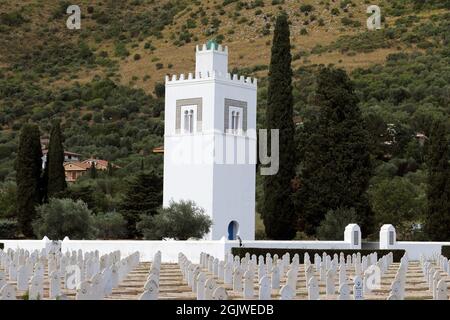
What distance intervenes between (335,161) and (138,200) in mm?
11196

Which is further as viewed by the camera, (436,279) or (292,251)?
(292,251)

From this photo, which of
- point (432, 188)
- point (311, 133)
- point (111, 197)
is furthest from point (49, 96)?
point (432, 188)

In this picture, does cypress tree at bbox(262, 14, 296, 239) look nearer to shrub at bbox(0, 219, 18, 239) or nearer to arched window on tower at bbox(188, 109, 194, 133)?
arched window on tower at bbox(188, 109, 194, 133)

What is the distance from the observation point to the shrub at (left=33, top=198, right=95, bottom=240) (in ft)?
165

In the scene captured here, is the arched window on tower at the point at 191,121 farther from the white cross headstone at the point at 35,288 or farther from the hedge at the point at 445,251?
the white cross headstone at the point at 35,288

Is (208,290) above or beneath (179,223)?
beneath

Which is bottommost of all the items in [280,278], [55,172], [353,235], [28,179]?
[280,278]

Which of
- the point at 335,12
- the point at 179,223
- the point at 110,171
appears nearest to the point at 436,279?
the point at 179,223

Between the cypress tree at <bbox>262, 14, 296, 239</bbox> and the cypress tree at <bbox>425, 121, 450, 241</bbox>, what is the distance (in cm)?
663

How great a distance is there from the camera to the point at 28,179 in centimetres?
5500

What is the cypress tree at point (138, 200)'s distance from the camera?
54656 millimetres

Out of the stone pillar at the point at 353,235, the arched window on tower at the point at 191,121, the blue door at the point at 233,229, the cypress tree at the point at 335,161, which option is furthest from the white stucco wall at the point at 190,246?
the arched window on tower at the point at 191,121

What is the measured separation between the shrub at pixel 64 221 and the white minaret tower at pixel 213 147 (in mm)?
4067

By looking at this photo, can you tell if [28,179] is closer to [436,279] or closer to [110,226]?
[110,226]
